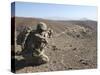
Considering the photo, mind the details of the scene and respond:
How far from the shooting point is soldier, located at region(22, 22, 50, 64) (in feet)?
7.34

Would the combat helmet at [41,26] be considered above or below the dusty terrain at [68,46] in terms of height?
above

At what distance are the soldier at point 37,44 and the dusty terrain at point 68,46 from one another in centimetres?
→ 5

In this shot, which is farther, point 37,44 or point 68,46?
point 68,46

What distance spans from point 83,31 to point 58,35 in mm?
309

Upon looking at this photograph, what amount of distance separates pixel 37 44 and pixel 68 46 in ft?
1.15

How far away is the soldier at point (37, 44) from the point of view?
88.1 inches

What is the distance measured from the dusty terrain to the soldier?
0.05 meters

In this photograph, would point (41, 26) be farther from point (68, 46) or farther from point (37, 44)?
point (68, 46)

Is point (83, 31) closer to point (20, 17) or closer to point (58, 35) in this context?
point (58, 35)

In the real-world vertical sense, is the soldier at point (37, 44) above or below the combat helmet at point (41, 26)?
below

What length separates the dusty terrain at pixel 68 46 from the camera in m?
2.24

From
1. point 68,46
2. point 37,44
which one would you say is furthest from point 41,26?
point 68,46

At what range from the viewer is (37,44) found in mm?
2271

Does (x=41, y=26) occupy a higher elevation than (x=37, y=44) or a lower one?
higher
